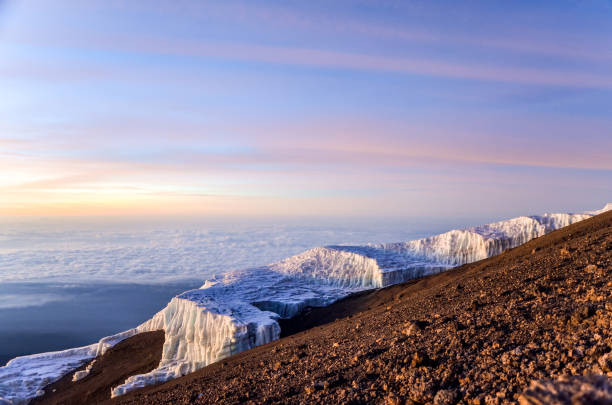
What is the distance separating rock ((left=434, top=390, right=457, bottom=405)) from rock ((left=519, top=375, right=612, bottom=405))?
2.05m

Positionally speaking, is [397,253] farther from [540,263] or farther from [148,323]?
[540,263]

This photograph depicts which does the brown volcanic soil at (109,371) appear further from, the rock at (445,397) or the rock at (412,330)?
the rock at (445,397)

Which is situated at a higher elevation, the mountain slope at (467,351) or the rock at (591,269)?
the rock at (591,269)

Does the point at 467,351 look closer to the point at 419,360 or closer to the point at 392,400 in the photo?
the point at 419,360

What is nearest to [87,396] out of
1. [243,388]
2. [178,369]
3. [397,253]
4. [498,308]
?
[178,369]

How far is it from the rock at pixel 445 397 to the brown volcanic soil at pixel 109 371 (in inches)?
1059

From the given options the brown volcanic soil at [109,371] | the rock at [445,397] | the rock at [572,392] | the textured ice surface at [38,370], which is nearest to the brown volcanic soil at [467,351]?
the rock at [445,397]

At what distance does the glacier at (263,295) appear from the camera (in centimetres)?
2720

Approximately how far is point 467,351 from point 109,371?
1307 inches

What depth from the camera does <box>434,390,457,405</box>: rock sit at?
529cm

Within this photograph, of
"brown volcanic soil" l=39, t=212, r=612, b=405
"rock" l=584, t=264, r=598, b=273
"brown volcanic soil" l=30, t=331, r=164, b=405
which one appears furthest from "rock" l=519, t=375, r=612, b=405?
"brown volcanic soil" l=30, t=331, r=164, b=405

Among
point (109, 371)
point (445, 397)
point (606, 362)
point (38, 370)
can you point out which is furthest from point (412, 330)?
point (38, 370)

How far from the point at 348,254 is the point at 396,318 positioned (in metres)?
34.1

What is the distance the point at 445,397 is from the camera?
536 cm
